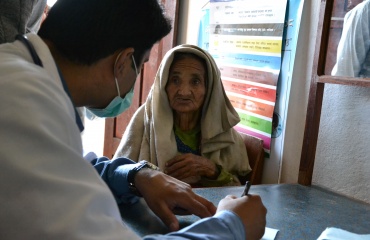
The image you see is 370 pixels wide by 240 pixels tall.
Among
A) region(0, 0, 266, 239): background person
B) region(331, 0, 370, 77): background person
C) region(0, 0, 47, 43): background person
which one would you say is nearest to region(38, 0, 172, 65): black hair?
region(0, 0, 266, 239): background person

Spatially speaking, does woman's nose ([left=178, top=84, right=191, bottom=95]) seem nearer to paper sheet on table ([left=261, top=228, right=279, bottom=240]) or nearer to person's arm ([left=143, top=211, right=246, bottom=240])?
paper sheet on table ([left=261, top=228, right=279, bottom=240])

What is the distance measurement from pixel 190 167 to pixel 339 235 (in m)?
0.75

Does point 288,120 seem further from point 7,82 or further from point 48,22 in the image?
point 7,82

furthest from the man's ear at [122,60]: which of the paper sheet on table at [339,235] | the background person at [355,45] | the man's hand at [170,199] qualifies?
the background person at [355,45]

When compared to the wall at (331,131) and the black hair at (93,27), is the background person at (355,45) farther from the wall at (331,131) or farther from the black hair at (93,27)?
the black hair at (93,27)

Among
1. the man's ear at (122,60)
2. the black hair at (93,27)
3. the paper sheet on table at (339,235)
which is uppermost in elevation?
the black hair at (93,27)

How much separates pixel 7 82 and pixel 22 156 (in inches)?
4.0

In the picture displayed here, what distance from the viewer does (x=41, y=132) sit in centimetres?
50

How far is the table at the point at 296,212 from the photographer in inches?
38.3

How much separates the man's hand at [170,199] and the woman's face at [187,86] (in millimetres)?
731

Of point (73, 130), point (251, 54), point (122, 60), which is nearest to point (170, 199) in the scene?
point (122, 60)

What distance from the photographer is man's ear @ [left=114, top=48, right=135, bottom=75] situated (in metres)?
0.81

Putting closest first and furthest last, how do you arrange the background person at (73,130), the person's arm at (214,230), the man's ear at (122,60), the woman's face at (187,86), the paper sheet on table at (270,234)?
the background person at (73,130) < the person's arm at (214,230) < the man's ear at (122,60) < the paper sheet on table at (270,234) < the woman's face at (187,86)

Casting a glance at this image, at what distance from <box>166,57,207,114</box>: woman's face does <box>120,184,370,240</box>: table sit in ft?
1.69
